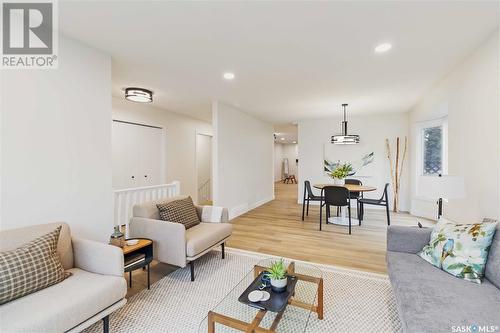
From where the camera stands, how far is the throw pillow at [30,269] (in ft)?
4.53

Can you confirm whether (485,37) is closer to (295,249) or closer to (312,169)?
(295,249)

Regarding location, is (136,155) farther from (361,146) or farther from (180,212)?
(361,146)

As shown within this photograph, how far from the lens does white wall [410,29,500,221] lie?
2.19m

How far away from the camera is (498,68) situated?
2.14 meters

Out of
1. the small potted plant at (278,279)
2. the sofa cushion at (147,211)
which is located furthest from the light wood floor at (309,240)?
the small potted plant at (278,279)

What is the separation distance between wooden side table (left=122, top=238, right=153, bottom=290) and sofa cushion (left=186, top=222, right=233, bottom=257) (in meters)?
→ 0.39

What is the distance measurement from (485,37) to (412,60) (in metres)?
0.64

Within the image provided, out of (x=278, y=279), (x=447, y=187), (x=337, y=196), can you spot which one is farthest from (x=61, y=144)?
(x=337, y=196)

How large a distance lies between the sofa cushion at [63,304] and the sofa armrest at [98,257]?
0.19 ft

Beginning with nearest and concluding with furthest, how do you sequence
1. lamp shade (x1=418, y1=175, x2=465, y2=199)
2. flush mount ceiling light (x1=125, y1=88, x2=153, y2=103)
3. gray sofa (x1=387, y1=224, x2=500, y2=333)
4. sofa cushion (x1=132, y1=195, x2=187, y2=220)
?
1. gray sofa (x1=387, y1=224, x2=500, y2=333)
2. lamp shade (x1=418, y1=175, x2=465, y2=199)
3. sofa cushion (x1=132, y1=195, x2=187, y2=220)
4. flush mount ceiling light (x1=125, y1=88, x2=153, y2=103)

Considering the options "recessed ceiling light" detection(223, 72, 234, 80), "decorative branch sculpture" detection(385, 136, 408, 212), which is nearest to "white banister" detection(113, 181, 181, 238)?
"recessed ceiling light" detection(223, 72, 234, 80)

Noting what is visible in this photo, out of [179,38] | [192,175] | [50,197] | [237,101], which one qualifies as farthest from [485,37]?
[192,175]

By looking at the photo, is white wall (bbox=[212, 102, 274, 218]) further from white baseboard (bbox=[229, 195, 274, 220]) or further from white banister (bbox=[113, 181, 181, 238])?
white banister (bbox=[113, 181, 181, 238])

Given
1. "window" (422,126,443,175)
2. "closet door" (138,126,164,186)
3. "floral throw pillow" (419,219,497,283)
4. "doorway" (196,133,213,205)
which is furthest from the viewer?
"doorway" (196,133,213,205)
